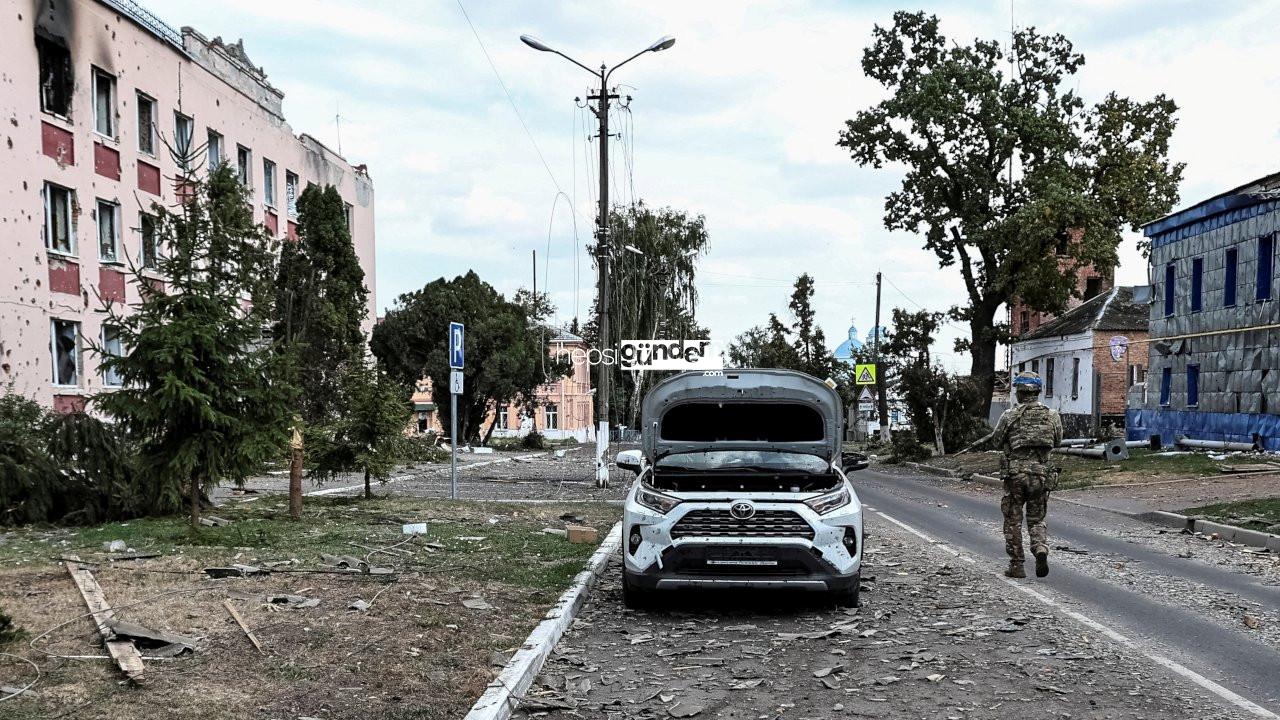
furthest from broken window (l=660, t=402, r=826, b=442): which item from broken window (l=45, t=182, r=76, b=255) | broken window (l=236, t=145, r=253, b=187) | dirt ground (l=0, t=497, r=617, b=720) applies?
broken window (l=236, t=145, r=253, b=187)

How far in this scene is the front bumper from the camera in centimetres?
878

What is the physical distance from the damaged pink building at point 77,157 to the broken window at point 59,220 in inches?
1.1

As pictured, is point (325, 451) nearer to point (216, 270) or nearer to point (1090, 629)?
point (216, 270)

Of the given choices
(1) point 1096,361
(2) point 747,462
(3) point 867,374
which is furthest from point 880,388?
(2) point 747,462

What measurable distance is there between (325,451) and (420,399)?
3186 inches

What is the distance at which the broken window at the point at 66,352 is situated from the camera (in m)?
22.1

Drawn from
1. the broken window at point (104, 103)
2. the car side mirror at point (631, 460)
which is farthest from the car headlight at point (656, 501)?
the broken window at point (104, 103)

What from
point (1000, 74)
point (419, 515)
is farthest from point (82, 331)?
point (1000, 74)

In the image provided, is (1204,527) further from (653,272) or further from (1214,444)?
(653,272)

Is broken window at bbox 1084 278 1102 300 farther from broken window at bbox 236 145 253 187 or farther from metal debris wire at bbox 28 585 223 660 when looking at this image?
metal debris wire at bbox 28 585 223 660

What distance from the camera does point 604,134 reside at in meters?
25.4

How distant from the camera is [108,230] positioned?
24.1 m

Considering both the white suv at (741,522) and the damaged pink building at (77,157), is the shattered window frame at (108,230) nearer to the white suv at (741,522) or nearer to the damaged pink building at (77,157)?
the damaged pink building at (77,157)

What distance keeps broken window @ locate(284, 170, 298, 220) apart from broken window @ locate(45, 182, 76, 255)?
469 inches
